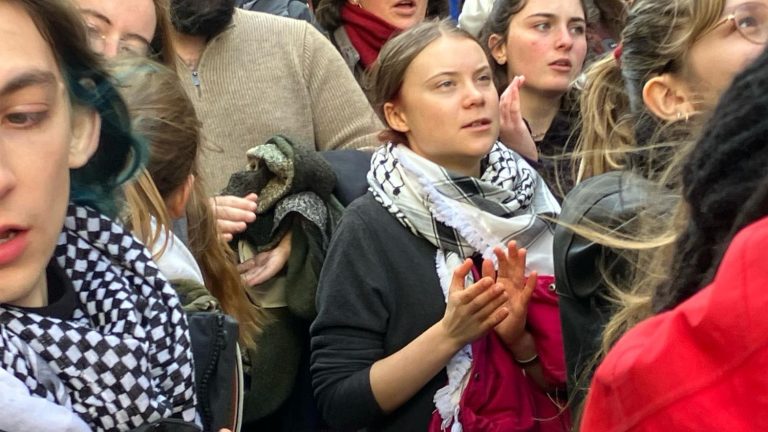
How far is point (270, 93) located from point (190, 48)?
29cm

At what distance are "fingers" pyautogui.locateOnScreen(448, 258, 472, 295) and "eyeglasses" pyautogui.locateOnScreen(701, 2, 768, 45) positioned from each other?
2.51 ft

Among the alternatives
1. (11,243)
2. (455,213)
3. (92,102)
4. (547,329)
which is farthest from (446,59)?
(11,243)

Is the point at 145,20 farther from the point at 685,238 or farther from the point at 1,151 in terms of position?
the point at 685,238

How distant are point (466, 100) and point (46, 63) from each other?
59.6 inches

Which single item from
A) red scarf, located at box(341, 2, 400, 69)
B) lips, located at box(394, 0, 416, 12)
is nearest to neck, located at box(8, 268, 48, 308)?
red scarf, located at box(341, 2, 400, 69)

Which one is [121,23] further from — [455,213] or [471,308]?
[471,308]

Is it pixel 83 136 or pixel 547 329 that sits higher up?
pixel 83 136

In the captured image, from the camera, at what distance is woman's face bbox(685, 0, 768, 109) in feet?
6.40

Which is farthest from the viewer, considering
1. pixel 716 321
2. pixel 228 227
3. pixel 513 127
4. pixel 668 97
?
pixel 513 127

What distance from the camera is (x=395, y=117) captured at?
9.43 feet

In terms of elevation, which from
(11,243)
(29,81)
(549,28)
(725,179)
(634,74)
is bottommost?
(549,28)

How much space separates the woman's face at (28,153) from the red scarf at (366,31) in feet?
8.53

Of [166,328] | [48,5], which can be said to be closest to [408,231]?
[166,328]

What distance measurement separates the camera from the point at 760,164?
917mm
